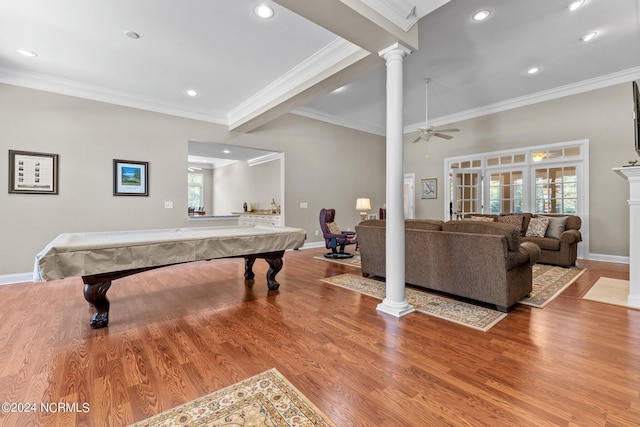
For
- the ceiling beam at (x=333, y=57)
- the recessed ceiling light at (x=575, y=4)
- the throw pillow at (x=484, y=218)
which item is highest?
the recessed ceiling light at (x=575, y=4)

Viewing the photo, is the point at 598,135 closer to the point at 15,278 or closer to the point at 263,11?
the point at 263,11

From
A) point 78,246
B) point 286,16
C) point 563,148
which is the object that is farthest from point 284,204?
point 563,148

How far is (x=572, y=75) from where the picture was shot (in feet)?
16.6

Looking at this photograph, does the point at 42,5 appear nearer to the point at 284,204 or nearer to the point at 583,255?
the point at 284,204

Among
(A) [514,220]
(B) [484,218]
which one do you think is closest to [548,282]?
(A) [514,220]

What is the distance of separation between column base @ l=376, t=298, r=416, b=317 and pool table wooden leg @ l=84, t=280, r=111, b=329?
2.54 m

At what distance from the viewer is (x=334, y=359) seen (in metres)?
1.97

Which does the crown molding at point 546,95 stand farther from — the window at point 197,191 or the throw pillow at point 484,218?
the window at point 197,191

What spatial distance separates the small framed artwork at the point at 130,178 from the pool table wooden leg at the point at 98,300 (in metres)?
2.90

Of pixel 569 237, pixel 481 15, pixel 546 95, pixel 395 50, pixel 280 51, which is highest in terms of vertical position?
pixel 546 95

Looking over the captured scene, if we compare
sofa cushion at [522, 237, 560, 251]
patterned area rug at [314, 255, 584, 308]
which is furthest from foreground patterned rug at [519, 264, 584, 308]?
sofa cushion at [522, 237, 560, 251]

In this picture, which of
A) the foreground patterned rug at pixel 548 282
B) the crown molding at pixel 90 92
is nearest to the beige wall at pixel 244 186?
the crown molding at pixel 90 92

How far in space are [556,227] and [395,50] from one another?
4578mm

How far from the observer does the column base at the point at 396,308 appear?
8.96 ft
